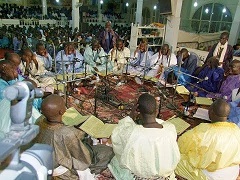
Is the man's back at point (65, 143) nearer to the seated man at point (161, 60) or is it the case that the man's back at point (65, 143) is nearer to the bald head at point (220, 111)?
the bald head at point (220, 111)

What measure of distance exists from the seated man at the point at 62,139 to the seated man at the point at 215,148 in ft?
3.51

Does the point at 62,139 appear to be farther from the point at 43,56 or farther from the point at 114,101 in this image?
the point at 43,56

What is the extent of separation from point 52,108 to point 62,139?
0.28 metres

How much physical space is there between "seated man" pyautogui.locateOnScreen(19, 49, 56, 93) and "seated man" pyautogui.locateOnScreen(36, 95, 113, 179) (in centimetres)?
217

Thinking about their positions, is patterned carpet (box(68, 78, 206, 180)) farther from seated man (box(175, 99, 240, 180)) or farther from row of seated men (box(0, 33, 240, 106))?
seated man (box(175, 99, 240, 180))

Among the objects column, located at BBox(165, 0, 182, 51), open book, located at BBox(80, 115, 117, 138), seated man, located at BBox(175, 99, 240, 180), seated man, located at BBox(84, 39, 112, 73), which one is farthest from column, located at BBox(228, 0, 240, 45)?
open book, located at BBox(80, 115, 117, 138)

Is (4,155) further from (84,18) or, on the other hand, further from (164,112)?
(84,18)

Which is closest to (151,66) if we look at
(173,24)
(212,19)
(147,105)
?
(173,24)

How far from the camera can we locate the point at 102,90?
14.6ft

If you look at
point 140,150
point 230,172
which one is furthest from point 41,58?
point 230,172

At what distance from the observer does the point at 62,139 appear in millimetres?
1969

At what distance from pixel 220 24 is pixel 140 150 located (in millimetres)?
11327

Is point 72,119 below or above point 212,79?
below

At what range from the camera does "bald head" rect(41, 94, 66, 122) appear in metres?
1.96
